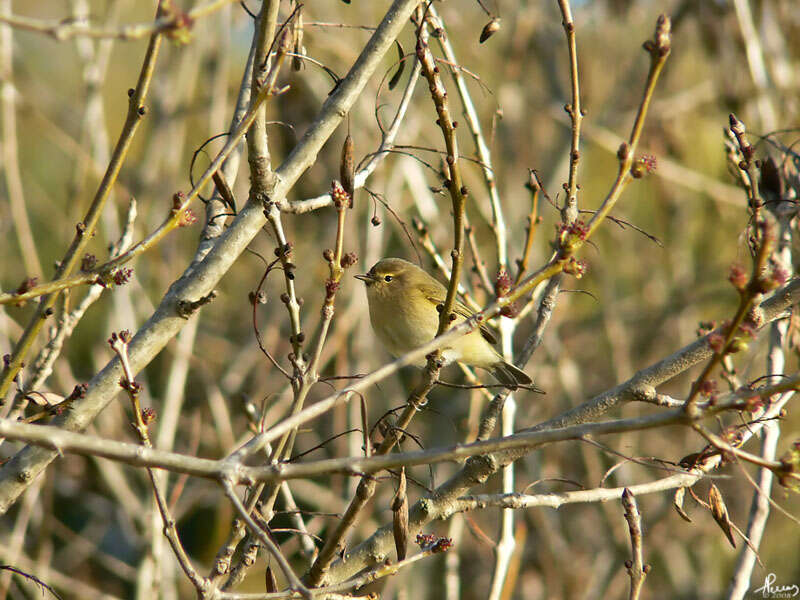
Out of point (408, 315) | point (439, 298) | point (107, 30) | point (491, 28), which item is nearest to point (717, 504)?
point (491, 28)

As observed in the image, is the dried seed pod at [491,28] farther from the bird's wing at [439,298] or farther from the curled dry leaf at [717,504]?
the bird's wing at [439,298]

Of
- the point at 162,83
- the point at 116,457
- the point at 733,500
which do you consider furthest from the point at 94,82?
the point at 733,500

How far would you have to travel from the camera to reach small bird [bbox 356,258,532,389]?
4.05 meters

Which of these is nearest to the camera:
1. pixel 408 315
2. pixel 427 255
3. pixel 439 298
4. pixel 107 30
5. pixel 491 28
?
pixel 107 30

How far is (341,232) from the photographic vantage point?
1.81 m

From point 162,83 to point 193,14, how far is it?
4.48 metres

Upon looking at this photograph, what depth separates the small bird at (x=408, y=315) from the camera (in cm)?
405

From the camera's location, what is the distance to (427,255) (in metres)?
5.15

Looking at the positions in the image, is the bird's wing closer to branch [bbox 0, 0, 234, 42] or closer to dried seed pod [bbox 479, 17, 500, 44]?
dried seed pod [bbox 479, 17, 500, 44]

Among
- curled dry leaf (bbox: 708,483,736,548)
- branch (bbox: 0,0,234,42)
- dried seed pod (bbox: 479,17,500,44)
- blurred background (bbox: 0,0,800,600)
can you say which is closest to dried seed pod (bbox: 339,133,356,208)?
dried seed pod (bbox: 479,17,500,44)

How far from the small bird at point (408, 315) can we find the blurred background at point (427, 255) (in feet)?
0.80

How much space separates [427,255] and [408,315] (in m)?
1.13

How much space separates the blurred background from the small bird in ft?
0.80

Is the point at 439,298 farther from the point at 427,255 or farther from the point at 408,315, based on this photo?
the point at 427,255
